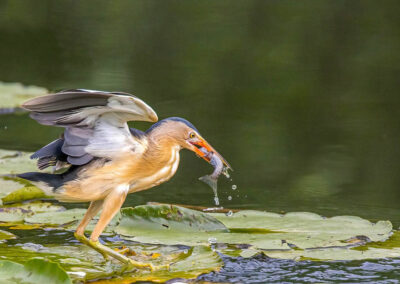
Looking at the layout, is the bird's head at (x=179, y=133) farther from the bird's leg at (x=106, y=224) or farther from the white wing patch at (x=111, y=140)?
the bird's leg at (x=106, y=224)

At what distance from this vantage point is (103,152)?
410 cm

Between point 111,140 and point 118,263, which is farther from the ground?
point 111,140

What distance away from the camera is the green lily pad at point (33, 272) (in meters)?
3.28

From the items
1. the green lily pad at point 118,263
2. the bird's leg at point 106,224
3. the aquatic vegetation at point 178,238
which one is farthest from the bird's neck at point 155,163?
the green lily pad at point 118,263

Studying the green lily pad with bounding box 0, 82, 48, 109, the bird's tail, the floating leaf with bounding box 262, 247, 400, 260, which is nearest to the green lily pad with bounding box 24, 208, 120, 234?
the bird's tail

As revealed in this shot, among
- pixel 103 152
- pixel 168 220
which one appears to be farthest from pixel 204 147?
pixel 103 152

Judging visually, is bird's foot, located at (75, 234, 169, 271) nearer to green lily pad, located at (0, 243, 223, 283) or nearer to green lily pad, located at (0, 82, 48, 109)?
green lily pad, located at (0, 243, 223, 283)

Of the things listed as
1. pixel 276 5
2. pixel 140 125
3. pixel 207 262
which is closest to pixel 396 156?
pixel 140 125

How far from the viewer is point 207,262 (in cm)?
389

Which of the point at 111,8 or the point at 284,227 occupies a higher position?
the point at 111,8

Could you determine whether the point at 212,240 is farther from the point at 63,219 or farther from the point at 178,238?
the point at 63,219

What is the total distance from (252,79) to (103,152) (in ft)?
15.2

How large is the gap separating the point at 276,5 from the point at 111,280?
7402 mm

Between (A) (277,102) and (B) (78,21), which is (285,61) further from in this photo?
(B) (78,21)
